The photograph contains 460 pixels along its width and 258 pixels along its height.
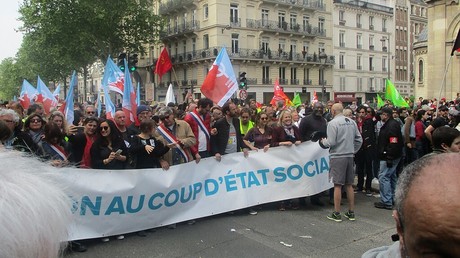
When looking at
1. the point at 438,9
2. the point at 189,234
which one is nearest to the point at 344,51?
the point at 438,9

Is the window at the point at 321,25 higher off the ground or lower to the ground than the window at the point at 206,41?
higher

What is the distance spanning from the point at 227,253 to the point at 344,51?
2319 inches

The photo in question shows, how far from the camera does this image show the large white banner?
544 centimetres

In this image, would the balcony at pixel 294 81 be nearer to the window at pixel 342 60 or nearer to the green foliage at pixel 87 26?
the window at pixel 342 60

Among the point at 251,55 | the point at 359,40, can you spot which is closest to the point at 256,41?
the point at 251,55

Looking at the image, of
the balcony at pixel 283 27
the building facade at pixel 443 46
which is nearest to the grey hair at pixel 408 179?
the building facade at pixel 443 46

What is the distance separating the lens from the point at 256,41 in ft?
164

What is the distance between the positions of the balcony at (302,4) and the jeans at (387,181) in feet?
149

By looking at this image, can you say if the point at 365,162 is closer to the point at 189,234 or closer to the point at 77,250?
the point at 189,234

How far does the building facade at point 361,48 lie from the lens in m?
59.6

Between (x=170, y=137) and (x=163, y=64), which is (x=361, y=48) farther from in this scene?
(x=170, y=137)

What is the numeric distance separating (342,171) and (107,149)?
3574 mm

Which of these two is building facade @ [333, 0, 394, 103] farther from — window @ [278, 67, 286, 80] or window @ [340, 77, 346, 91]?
window @ [278, 67, 286, 80]

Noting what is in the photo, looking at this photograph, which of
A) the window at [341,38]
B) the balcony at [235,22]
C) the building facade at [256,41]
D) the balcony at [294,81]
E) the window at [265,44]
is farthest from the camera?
the window at [341,38]
